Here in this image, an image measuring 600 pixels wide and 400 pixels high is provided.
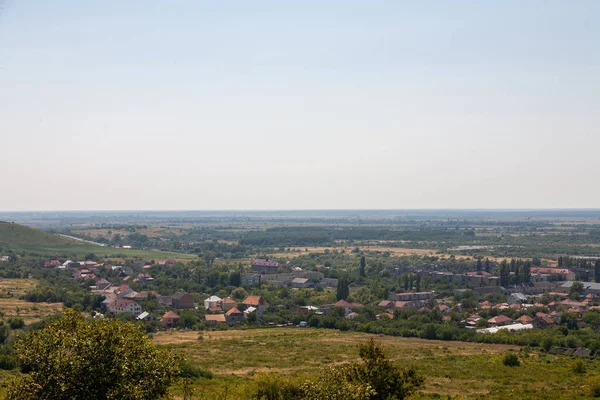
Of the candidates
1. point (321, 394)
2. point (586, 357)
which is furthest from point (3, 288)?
point (321, 394)

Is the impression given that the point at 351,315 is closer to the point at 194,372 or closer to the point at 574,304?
the point at 574,304

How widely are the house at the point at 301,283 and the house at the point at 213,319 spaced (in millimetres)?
26252

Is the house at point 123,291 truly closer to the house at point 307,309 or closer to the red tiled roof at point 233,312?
the red tiled roof at point 233,312

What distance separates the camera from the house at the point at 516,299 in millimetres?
76438

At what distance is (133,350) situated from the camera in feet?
61.9

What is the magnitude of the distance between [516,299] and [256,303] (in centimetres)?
3103

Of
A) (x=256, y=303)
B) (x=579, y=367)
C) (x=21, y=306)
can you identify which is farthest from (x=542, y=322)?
(x=21, y=306)

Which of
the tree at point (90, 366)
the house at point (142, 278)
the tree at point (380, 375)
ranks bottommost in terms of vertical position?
the house at point (142, 278)

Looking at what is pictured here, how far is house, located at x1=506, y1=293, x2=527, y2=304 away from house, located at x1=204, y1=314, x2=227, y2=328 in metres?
34.2

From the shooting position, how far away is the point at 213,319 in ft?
214

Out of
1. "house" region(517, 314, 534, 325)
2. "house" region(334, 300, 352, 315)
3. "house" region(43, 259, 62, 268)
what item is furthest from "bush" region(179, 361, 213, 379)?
"house" region(43, 259, 62, 268)

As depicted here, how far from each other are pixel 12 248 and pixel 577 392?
11974cm

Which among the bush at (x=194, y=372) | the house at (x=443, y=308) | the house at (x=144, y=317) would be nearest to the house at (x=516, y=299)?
the house at (x=443, y=308)

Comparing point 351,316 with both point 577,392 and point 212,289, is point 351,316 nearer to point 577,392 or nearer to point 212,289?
point 212,289
